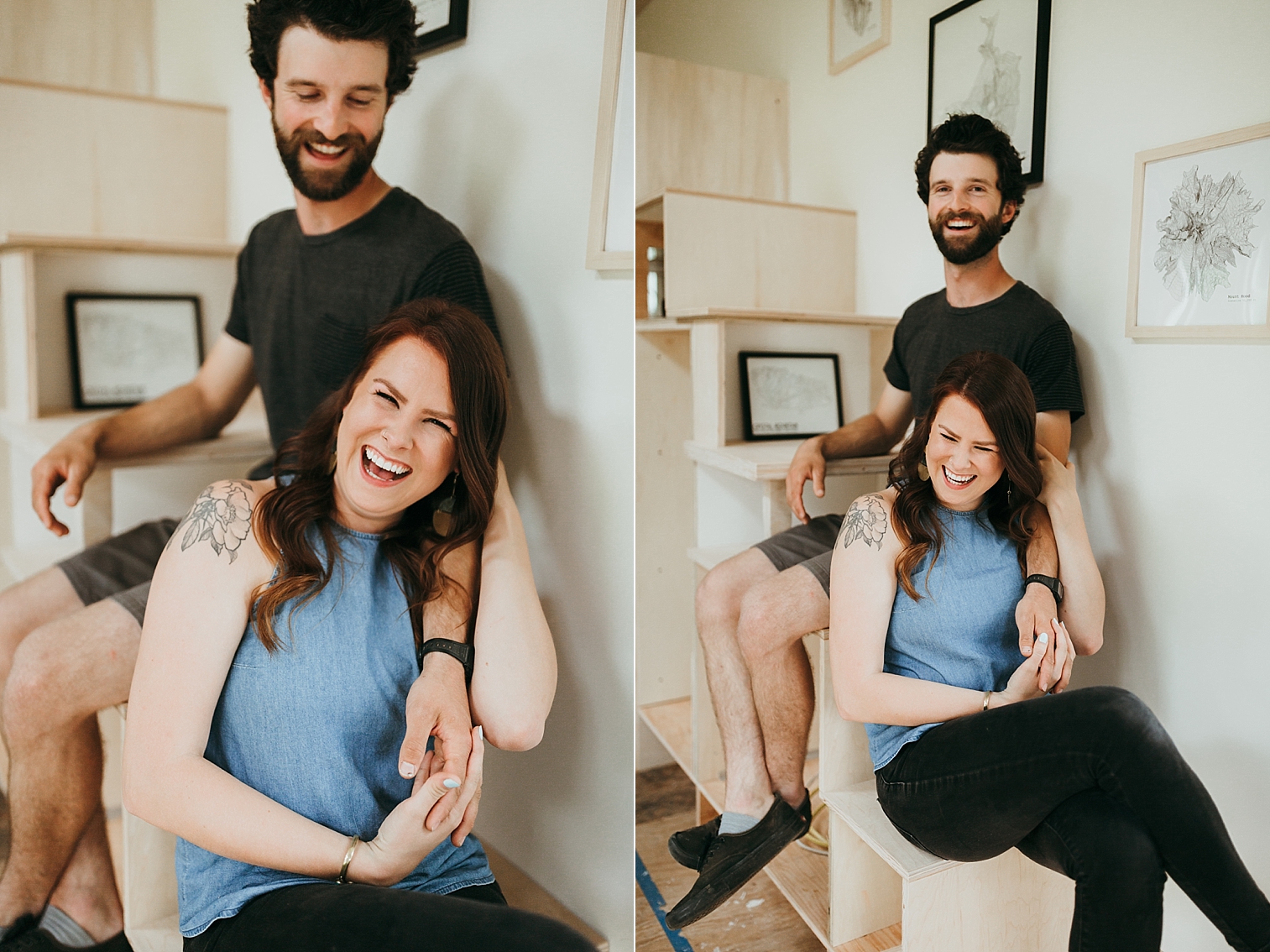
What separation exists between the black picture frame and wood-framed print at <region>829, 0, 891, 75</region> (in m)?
0.42

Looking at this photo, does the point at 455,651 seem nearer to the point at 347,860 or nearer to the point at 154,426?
the point at 347,860

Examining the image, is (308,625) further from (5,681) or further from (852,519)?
(852,519)

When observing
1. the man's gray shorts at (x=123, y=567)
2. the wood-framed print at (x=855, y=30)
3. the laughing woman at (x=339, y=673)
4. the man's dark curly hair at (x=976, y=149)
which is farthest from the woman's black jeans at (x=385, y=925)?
the wood-framed print at (x=855, y=30)

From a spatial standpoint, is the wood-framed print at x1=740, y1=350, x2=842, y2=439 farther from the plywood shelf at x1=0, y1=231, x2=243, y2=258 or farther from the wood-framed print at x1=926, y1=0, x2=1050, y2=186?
the plywood shelf at x1=0, y1=231, x2=243, y2=258

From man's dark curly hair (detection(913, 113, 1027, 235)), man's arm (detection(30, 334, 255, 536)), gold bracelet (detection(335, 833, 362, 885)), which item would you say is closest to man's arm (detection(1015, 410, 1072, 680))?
man's dark curly hair (detection(913, 113, 1027, 235))

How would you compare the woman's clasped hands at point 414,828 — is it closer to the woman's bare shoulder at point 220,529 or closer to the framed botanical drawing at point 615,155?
the woman's bare shoulder at point 220,529

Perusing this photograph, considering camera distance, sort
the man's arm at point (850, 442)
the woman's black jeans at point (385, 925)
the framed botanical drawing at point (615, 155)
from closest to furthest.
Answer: the woman's black jeans at point (385, 925)
the framed botanical drawing at point (615, 155)
the man's arm at point (850, 442)

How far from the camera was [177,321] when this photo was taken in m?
0.69

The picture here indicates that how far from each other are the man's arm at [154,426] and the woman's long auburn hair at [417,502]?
0.08 m

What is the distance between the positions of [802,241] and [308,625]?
66cm

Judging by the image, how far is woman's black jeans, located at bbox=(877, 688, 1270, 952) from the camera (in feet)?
2.31

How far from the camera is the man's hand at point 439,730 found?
65 centimetres

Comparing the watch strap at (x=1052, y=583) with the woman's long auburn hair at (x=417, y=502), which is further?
the watch strap at (x=1052, y=583)

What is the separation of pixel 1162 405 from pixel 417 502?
2.37 feet
